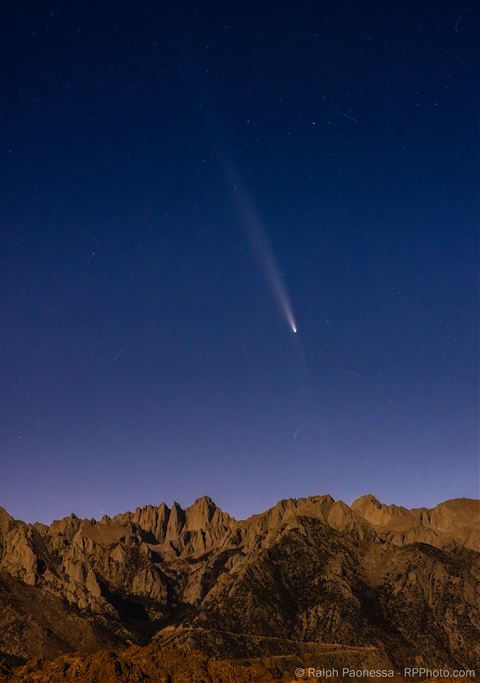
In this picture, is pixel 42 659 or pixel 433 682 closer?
pixel 433 682

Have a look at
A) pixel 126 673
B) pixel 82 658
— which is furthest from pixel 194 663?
pixel 82 658

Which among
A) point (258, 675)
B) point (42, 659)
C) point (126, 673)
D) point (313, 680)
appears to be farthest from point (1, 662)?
point (313, 680)

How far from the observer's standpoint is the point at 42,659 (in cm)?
18038

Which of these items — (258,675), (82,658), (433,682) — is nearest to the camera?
(433,682)

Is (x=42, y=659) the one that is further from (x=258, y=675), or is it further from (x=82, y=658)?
(x=258, y=675)

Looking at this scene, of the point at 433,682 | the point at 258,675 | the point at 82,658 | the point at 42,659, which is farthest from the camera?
the point at 42,659

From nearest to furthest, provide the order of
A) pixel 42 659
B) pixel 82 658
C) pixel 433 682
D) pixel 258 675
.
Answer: pixel 433 682 < pixel 258 675 < pixel 82 658 < pixel 42 659

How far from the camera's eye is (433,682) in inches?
5064

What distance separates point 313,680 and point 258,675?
20.9 metres

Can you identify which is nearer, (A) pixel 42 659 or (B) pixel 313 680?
(B) pixel 313 680

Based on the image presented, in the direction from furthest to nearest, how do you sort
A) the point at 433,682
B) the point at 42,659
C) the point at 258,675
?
1. the point at 42,659
2. the point at 258,675
3. the point at 433,682

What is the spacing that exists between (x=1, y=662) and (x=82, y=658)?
2127 centimetres

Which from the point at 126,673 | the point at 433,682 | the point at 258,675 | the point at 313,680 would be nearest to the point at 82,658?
the point at 126,673

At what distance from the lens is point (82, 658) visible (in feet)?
532
